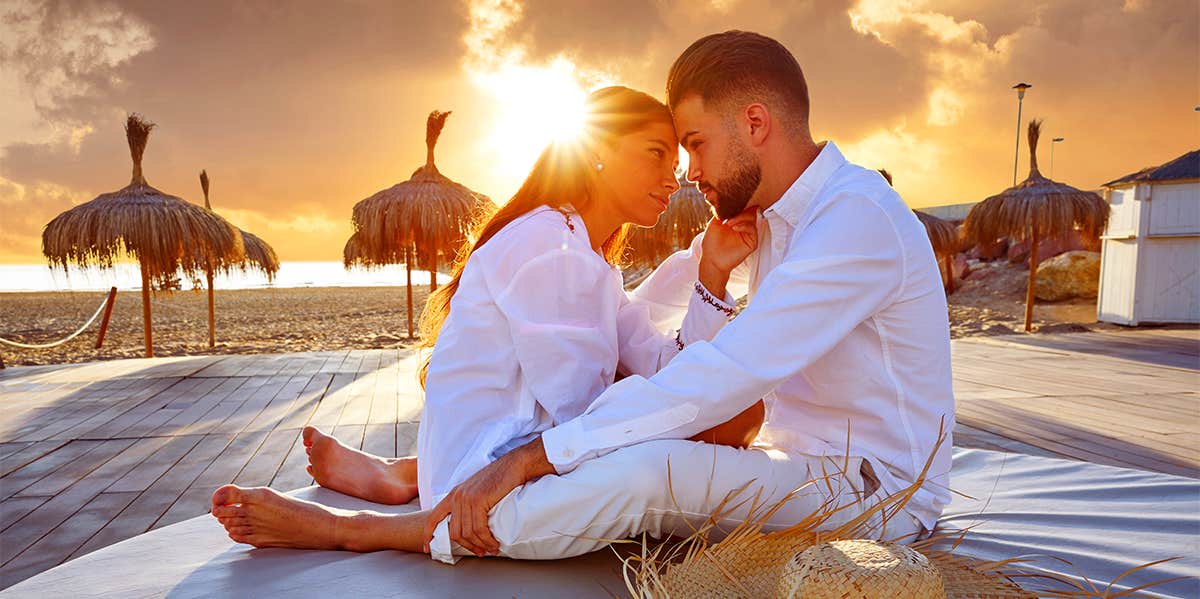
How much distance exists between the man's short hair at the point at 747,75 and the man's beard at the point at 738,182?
12 cm

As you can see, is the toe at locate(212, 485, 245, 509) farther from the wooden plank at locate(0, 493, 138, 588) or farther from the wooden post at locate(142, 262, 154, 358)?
the wooden post at locate(142, 262, 154, 358)

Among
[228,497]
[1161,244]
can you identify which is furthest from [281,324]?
[1161,244]

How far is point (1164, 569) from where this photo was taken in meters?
1.49

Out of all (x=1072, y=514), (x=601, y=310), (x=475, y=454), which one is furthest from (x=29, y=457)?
(x=1072, y=514)

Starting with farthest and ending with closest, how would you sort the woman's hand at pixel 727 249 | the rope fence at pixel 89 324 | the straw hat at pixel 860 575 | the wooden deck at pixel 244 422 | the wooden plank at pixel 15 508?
1. the rope fence at pixel 89 324
2. the wooden deck at pixel 244 422
3. the wooden plank at pixel 15 508
4. the woman's hand at pixel 727 249
5. the straw hat at pixel 860 575

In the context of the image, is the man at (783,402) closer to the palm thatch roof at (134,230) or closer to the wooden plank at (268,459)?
the wooden plank at (268,459)

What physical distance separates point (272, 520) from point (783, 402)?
1.24m

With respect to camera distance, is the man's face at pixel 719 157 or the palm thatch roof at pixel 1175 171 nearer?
the man's face at pixel 719 157

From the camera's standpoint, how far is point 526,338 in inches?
60.0

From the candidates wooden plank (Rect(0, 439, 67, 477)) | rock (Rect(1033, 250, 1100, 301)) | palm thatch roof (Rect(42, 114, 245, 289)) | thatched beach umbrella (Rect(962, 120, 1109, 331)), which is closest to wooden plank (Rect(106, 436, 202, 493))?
wooden plank (Rect(0, 439, 67, 477))

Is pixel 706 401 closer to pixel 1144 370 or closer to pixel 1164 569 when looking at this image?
pixel 1164 569

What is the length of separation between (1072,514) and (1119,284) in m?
10.2

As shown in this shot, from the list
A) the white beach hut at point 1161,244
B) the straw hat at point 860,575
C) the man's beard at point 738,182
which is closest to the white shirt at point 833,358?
the man's beard at point 738,182

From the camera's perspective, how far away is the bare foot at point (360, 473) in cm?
207
